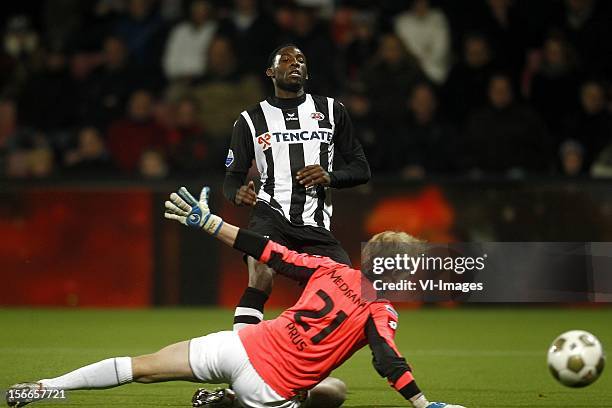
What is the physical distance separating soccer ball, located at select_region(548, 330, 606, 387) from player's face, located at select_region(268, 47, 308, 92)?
7.30ft

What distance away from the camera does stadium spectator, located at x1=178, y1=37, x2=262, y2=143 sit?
492 inches

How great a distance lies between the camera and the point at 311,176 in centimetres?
652

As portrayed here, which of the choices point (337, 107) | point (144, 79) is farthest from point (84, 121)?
point (337, 107)

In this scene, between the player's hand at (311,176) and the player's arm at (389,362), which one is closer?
the player's arm at (389,362)

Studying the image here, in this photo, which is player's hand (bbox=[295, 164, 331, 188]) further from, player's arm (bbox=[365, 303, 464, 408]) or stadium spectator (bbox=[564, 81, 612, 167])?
stadium spectator (bbox=[564, 81, 612, 167])

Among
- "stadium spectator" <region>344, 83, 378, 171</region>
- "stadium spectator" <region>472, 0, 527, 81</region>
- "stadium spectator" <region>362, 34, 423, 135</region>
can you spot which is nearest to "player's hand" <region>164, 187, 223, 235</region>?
"stadium spectator" <region>344, 83, 378, 171</region>

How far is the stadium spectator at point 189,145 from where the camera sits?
1217 centimetres

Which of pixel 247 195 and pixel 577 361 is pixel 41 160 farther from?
pixel 577 361

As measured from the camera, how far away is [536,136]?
38.4 ft

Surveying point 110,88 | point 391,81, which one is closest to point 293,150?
point 391,81

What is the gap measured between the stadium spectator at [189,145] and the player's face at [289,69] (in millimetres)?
5122

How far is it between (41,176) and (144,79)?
80.4 inches

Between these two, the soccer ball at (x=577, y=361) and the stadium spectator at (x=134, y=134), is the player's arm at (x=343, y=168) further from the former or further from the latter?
the stadium spectator at (x=134, y=134)

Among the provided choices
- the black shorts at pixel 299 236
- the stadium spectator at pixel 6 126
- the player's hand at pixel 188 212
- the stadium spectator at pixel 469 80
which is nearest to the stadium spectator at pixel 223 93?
the stadium spectator at pixel 469 80
